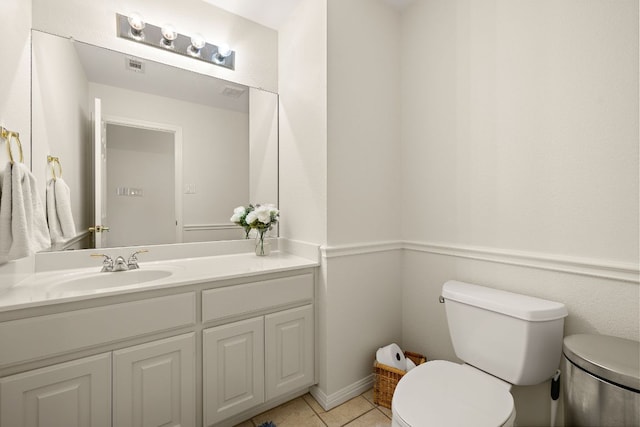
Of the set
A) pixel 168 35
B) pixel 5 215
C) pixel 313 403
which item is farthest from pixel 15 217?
pixel 313 403

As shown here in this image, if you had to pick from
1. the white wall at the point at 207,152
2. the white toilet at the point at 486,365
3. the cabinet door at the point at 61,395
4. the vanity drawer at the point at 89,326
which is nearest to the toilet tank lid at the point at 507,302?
the white toilet at the point at 486,365

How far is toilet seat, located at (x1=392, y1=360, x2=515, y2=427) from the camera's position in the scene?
0.94 m

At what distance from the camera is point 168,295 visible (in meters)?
1.22

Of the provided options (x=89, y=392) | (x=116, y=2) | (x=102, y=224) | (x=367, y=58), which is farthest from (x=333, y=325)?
(x=116, y=2)

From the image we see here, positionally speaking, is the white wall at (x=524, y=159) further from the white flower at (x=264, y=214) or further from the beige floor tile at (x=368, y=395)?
the white flower at (x=264, y=214)

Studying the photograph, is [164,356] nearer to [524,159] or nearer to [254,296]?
[254,296]

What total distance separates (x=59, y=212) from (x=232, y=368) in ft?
3.70

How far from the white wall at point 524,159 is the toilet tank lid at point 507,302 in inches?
3.7

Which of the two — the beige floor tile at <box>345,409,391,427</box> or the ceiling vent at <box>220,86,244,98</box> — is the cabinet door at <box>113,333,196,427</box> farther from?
the ceiling vent at <box>220,86,244,98</box>

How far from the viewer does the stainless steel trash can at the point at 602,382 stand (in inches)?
31.6

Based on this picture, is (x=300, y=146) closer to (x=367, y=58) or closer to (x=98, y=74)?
(x=367, y=58)

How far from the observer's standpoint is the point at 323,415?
155 cm

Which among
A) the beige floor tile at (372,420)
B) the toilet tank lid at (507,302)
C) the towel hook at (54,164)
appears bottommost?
the beige floor tile at (372,420)

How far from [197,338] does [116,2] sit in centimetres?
184
